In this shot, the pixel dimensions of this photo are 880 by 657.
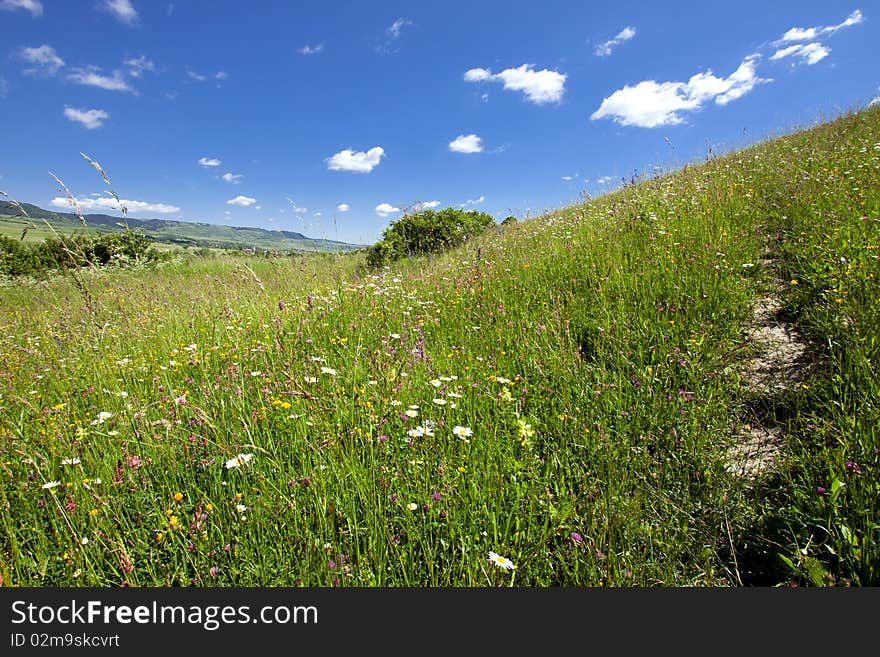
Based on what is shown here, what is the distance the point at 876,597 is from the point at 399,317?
3.69 m

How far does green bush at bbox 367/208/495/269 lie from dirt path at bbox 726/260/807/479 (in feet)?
32.4

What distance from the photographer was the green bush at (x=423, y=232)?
1289cm

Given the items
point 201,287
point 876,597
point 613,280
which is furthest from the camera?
point 201,287

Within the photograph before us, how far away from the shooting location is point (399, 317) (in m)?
4.31

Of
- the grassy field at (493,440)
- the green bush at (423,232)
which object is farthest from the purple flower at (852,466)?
the green bush at (423,232)

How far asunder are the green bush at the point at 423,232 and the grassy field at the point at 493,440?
28.6 ft

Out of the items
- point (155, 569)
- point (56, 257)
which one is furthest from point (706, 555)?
point (56, 257)

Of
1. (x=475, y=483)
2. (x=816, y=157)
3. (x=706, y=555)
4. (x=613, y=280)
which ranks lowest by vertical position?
(x=706, y=555)

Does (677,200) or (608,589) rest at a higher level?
(677,200)

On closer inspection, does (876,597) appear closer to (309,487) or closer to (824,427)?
(824,427)

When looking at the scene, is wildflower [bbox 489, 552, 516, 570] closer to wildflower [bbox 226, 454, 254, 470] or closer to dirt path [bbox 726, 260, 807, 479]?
wildflower [bbox 226, 454, 254, 470]

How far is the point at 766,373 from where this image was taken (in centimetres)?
270

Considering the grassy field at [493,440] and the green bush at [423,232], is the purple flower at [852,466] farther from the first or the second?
the green bush at [423,232]

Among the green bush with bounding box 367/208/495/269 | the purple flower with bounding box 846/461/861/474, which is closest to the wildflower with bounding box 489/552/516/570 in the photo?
the purple flower with bounding box 846/461/861/474
